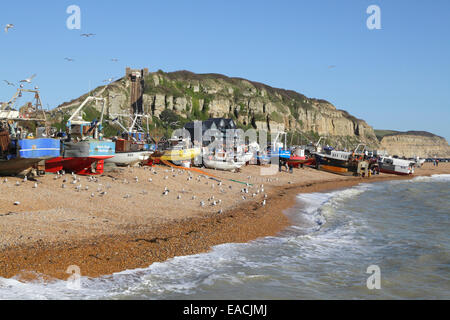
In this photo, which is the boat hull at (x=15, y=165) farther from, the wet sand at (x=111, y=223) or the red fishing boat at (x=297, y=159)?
the red fishing boat at (x=297, y=159)

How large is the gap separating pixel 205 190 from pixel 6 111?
13.3 m

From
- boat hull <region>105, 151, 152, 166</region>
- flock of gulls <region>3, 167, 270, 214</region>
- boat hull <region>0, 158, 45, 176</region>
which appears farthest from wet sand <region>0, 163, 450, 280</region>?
boat hull <region>105, 151, 152, 166</region>

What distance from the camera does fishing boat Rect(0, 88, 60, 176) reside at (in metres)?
19.4

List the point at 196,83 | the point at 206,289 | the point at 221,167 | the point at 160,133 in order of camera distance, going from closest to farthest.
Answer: the point at 206,289
the point at 221,167
the point at 160,133
the point at 196,83

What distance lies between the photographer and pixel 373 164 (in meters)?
76.2

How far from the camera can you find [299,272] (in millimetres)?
12039

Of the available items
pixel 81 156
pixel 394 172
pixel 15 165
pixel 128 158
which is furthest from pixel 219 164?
pixel 394 172

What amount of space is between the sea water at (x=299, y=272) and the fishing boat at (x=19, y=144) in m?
11.9

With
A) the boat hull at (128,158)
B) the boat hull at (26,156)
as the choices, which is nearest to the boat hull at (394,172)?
the boat hull at (128,158)

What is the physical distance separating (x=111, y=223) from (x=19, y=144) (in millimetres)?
8414

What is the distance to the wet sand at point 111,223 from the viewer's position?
10352mm
